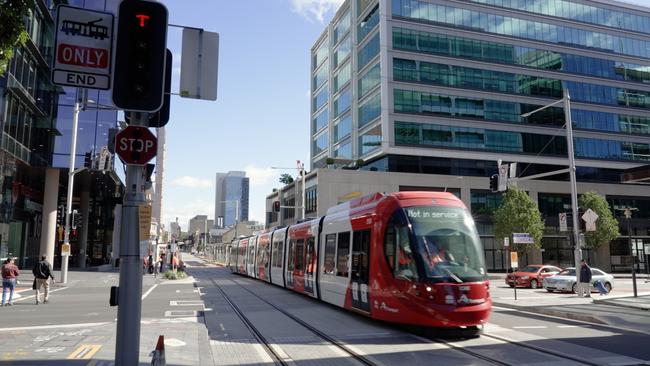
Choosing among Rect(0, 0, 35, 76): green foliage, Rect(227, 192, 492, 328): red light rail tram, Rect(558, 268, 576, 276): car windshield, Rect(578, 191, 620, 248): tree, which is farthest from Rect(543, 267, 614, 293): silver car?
Rect(0, 0, 35, 76): green foliage

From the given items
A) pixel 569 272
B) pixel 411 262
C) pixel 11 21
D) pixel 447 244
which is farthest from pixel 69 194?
pixel 569 272

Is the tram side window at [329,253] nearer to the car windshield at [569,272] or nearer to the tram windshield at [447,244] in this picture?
the tram windshield at [447,244]

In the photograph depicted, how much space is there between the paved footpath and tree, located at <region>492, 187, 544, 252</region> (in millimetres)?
33066

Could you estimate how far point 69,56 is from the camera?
17.4 feet

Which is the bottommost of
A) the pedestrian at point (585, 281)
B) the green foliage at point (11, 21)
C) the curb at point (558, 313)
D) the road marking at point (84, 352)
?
the curb at point (558, 313)

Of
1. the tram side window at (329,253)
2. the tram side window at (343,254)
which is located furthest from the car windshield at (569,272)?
the tram side window at (343,254)

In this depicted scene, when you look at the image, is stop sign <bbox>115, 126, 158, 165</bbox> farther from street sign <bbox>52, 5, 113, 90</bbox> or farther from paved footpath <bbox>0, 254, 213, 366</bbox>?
paved footpath <bbox>0, 254, 213, 366</bbox>

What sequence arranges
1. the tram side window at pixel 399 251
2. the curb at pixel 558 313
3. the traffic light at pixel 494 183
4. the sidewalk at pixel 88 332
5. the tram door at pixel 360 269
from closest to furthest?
the sidewalk at pixel 88 332 < the tram side window at pixel 399 251 < the tram door at pixel 360 269 < the curb at pixel 558 313 < the traffic light at pixel 494 183

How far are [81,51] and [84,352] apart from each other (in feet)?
20.0

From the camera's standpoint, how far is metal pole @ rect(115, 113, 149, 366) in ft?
16.4

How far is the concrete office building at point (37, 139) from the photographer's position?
31.9 m

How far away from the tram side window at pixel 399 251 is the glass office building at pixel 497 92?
38587 mm

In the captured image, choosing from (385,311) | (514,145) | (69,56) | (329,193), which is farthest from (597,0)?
(69,56)

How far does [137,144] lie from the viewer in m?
5.49
